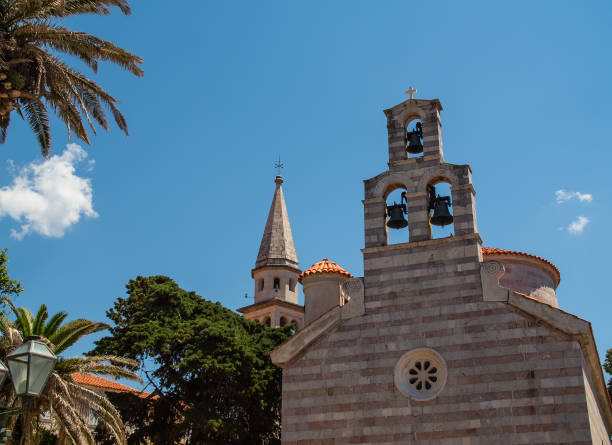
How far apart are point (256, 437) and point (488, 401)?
9.44 metres

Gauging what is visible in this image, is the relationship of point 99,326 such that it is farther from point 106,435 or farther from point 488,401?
point 488,401

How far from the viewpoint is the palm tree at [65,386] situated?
58.4 feet

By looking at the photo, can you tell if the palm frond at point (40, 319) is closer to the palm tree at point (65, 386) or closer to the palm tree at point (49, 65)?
the palm tree at point (65, 386)

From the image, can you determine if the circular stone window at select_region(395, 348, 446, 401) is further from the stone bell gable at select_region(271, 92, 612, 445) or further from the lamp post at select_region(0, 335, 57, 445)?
the lamp post at select_region(0, 335, 57, 445)

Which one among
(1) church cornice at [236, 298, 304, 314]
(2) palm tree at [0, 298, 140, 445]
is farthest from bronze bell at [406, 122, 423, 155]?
(1) church cornice at [236, 298, 304, 314]

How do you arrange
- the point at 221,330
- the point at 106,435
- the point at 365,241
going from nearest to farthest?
1. the point at 365,241
2. the point at 106,435
3. the point at 221,330

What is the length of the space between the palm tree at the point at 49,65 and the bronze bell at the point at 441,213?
8983 mm

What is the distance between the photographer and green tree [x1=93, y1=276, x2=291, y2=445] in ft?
75.8

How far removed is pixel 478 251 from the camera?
750 inches

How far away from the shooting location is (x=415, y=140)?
21.3 meters

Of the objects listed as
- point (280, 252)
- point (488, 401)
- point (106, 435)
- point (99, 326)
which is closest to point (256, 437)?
point (106, 435)

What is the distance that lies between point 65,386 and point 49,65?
8.10 metres

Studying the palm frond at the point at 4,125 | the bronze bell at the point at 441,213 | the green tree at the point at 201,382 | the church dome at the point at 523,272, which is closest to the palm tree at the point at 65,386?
the green tree at the point at 201,382

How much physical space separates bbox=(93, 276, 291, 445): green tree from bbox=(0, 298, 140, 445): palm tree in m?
3.20
